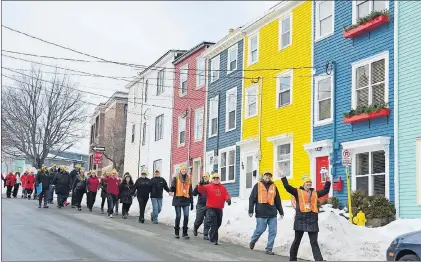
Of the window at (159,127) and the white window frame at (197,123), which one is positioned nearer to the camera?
the white window frame at (197,123)

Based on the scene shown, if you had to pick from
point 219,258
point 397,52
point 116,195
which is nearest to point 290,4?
point 397,52

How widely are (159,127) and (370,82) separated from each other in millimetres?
22363

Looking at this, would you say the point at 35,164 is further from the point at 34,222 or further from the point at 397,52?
the point at 397,52

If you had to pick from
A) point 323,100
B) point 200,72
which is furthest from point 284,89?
point 200,72

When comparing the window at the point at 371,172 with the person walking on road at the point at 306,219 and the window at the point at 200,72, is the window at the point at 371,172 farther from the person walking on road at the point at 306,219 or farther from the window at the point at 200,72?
the window at the point at 200,72

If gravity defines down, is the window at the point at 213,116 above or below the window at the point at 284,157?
above

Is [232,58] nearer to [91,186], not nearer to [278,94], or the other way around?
[278,94]

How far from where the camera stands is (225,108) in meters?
30.0

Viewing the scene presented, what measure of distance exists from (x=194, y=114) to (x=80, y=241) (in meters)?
20.8

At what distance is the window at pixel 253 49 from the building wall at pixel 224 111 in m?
0.88

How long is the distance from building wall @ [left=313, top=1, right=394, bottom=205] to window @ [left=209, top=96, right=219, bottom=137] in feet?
32.2

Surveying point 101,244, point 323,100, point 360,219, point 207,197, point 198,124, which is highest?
point 323,100

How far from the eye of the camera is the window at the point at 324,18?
21812 mm

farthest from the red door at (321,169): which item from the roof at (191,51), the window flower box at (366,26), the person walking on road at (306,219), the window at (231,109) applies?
the roof at (191,51)
